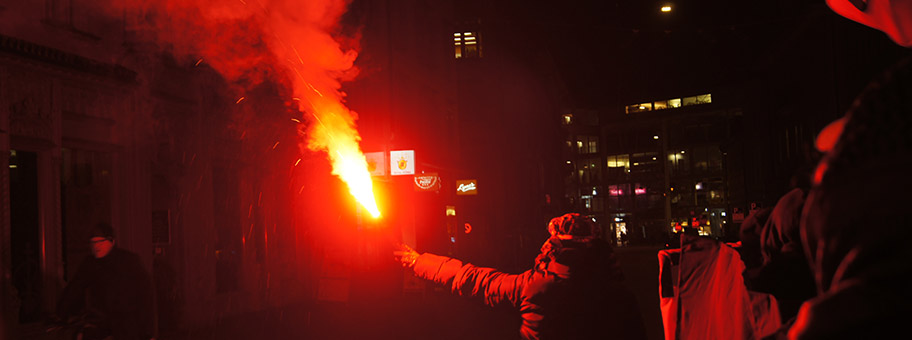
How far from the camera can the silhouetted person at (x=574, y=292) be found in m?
3.79

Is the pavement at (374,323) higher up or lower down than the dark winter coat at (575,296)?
lower down

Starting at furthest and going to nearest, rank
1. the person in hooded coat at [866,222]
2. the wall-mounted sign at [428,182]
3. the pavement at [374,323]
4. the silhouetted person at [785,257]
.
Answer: the wall-mounted sign at [428,182] → the pavement at [374,323] → the silhouetted person at [785,257] → the person in hooded coat at [866,222]

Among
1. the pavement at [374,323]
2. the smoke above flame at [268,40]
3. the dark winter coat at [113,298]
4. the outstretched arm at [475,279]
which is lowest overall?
the pavement at [374,323]

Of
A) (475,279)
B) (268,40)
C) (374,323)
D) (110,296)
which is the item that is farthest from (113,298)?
(268,40)

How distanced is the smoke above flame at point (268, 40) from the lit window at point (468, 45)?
2298 cm

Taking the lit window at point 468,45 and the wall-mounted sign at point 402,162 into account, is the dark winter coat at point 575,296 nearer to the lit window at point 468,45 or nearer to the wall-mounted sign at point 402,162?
the wall-mounted sign at point 402,162

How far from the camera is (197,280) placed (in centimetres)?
1571

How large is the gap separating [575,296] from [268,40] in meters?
13.3

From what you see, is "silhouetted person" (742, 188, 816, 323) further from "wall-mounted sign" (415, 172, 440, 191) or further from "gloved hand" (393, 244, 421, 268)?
"wall-mounted sign" (415, 172, 440, 191)

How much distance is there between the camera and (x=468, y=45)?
133 ft

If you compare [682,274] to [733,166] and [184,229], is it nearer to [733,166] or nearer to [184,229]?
[184,229]

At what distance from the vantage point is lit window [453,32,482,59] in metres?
40.1

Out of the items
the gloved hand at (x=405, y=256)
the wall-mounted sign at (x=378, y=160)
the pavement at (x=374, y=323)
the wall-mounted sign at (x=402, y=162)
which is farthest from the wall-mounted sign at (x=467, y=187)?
the gloved hand at (x=405, y=256)

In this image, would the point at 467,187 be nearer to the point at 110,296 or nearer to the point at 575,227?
the point at 110,296
